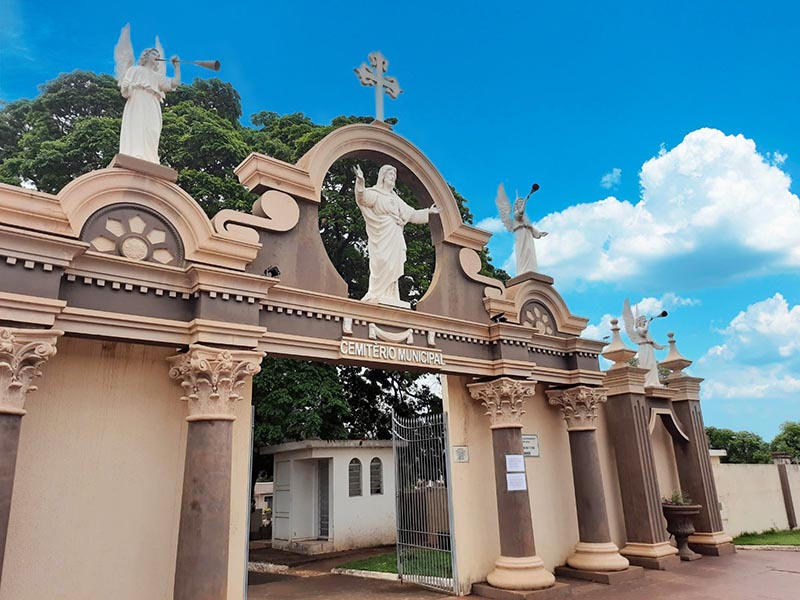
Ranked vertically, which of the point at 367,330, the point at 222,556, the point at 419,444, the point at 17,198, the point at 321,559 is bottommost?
the point at 321,559

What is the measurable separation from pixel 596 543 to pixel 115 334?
27.1 ft

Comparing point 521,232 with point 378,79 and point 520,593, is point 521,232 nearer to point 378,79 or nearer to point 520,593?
point 378,79

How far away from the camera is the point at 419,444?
955cm

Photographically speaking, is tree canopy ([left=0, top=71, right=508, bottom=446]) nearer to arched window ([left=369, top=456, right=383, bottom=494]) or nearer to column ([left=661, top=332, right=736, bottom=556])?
arched window ([left=369, top=456, right=383, bottom=494])

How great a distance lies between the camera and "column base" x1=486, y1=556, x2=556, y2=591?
26.6 feet

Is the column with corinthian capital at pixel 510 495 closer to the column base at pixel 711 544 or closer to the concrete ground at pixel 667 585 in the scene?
the concrete ground at pixel 667 585

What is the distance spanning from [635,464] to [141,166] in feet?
32.2

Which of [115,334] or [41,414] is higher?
[115,334]

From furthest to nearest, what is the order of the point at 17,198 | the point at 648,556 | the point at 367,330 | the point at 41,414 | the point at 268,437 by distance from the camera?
the point at 268,437 < the point at 648,556 < the point at 367,330 < the point at 41,414 < the point at 17,198

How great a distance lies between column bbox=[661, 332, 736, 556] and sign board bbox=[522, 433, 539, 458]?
4559mm

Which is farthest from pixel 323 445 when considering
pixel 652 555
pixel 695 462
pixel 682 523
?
pixel 695 462

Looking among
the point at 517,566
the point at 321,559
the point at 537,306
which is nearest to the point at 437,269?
the point at 537,306

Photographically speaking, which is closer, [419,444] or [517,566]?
[517,566]

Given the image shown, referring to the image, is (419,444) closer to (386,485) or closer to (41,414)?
(41,414)
